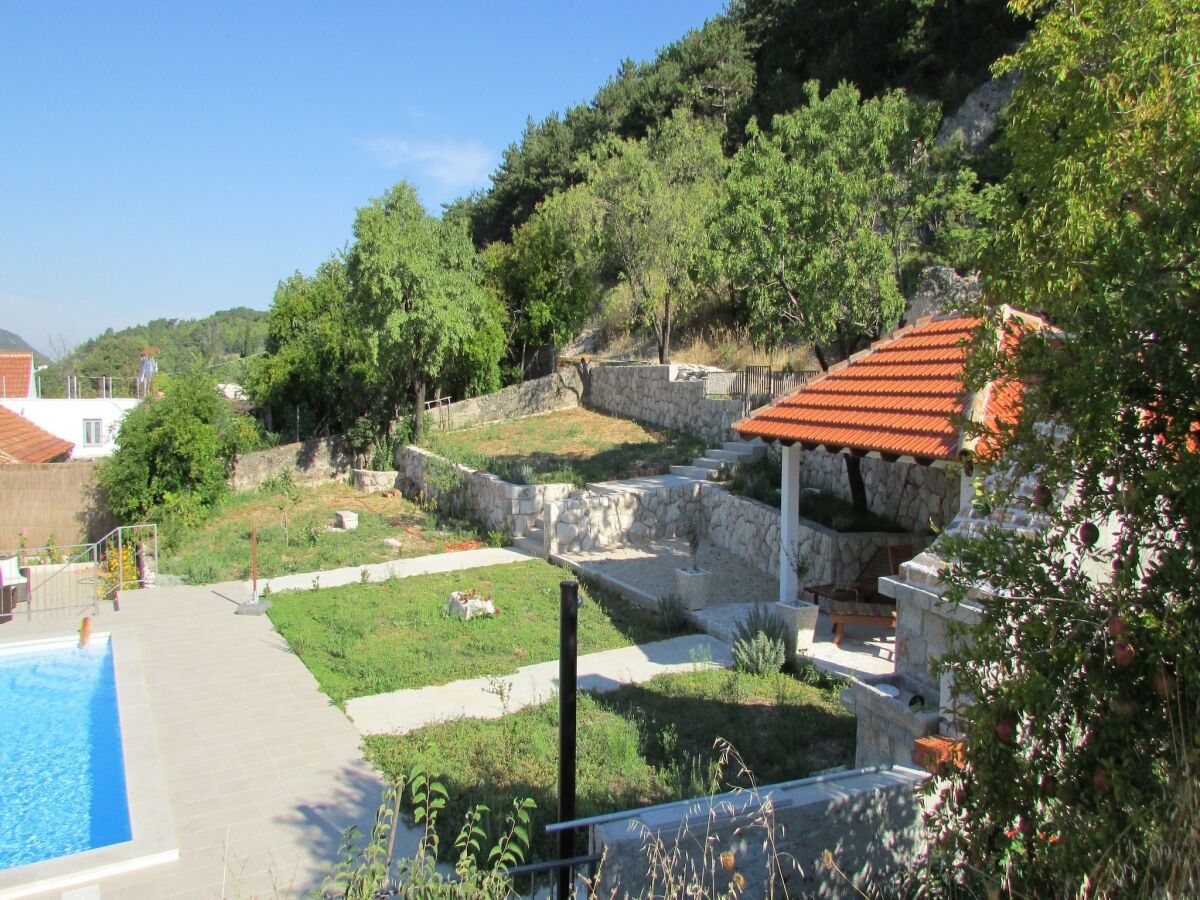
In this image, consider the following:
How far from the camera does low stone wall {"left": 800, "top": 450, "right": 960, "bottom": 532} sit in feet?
40.3

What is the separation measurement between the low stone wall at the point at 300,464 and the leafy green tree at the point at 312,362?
212 cm

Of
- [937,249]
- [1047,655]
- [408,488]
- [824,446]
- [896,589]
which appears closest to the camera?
[1047,655]

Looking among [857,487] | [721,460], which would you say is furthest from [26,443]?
[857,487]

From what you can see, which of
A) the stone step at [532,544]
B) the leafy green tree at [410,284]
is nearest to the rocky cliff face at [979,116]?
the leafy green tree at [410,284]

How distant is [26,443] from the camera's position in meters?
24.0

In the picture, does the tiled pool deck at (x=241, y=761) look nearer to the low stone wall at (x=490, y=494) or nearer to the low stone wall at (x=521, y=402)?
the low stone wall at (x=490, y=494)

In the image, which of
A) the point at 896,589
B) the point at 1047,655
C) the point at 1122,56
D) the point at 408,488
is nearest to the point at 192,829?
the point at 896,589

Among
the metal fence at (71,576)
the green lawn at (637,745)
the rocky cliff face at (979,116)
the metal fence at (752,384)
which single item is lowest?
the metal fence at (71,576)

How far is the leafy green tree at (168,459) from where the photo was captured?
18750 millimetres

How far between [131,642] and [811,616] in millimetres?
9245

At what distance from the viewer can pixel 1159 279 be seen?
9.49 ft

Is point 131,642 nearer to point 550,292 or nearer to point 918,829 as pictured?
point 918,829

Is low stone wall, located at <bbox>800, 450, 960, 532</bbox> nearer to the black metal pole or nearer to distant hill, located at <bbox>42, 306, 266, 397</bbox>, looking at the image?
the black metal pole

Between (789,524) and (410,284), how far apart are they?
14.2 metres
